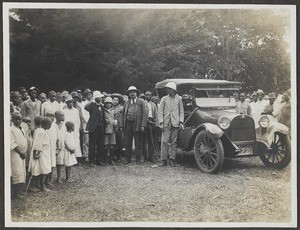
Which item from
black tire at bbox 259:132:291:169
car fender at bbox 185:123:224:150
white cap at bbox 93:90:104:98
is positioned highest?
white cap at bbox 93:90:104:98

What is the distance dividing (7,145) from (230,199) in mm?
2682

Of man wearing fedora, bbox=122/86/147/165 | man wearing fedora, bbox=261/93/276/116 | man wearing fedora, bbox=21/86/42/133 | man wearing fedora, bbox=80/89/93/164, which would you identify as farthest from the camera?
man wearing fedora, bbox=122/86/147/165

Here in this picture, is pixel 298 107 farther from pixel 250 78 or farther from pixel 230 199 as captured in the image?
pixel 230 199

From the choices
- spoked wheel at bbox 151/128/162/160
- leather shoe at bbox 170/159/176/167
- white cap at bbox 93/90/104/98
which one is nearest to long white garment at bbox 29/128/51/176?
white cap at bbox 93/90/104/98

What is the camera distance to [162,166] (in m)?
5.41

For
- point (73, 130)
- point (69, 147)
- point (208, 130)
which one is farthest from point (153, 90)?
A: point (69, 147)

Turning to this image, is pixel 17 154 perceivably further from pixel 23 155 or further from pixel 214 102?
pixel 214 102

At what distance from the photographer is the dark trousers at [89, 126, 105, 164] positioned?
5430mm

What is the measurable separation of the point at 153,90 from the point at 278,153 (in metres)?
1.72

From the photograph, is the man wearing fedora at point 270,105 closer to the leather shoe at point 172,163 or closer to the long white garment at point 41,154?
the leather shoe at point 172,163

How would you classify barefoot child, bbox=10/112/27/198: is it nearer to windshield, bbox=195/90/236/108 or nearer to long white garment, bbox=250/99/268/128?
windshield, bbox=195/90/236/108

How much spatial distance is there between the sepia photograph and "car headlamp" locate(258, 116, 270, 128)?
12 millimetres

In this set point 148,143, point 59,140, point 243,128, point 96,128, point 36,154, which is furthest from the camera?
point 148,143

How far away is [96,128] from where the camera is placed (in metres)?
5.52
